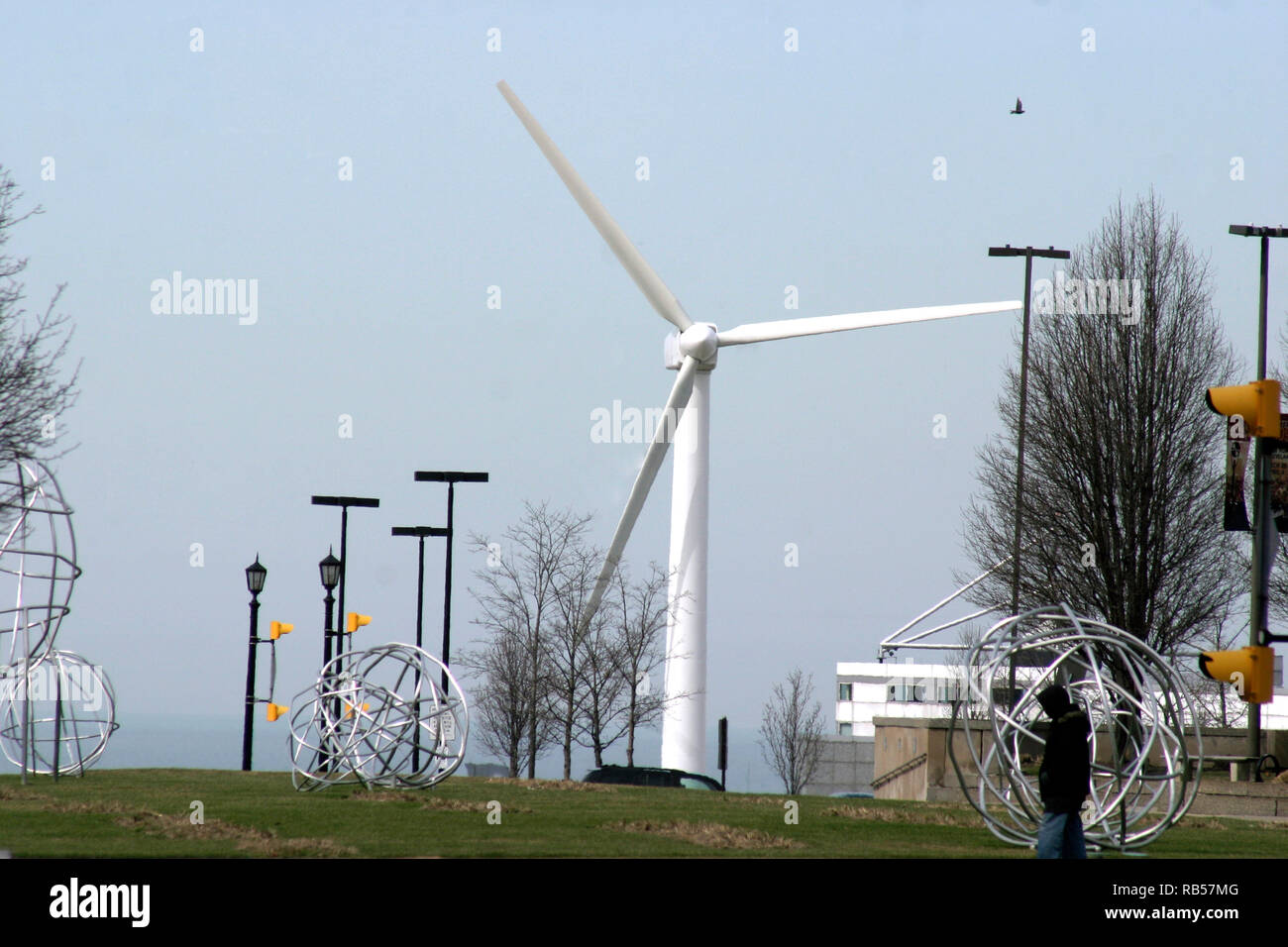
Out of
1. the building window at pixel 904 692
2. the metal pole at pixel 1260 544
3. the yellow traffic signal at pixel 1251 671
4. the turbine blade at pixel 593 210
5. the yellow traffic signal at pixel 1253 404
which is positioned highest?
the turbine blade at pixel 593 210

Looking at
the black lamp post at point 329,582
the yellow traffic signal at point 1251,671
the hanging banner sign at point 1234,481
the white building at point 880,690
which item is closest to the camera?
the yellow traffic signal at point 1251,671

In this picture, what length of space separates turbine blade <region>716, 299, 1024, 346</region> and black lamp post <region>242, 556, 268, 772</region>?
553 inches

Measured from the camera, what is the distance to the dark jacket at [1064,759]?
13.2 m

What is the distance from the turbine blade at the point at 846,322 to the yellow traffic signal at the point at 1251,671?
2860 centimetres

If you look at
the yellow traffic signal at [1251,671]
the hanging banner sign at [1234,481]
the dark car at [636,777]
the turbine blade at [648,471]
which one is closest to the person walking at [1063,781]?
the hanging banner sign at [1234,481]

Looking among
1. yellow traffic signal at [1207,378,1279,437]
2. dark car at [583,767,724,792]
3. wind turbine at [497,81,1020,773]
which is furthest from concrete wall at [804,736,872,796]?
yellow traffic signal at [1207,378,1279,437]

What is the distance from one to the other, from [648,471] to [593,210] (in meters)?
6.61

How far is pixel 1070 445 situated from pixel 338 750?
2117cm

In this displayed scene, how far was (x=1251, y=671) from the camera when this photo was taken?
33.0 ft

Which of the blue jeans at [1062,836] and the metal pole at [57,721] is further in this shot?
the metal pole at [57,721]

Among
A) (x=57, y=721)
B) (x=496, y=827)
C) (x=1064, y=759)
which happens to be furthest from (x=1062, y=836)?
(x=57, y=721)

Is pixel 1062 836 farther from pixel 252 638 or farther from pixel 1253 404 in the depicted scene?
pixel 252 638

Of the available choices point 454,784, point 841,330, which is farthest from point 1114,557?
point 454,784

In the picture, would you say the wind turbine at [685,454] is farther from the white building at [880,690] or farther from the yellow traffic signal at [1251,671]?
the white building at [880,690]
